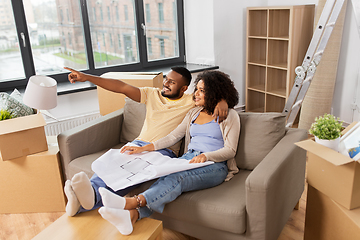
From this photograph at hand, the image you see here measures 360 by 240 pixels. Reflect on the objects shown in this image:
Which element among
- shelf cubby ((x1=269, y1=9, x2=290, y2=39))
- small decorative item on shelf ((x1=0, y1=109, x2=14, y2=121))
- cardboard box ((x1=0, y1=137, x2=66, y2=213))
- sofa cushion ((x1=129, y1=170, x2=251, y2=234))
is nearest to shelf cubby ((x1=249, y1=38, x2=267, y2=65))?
shelf cubby ((x1=269, y1=9, x2=290, y2=39))

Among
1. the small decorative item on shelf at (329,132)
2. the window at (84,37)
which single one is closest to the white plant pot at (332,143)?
the small decorative item on shelf at (329,132)

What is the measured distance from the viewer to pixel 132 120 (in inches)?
92.5

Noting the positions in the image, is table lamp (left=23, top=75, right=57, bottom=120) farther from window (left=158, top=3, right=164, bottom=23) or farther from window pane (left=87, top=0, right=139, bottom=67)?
window (left=158, top=3, right=164, bottom=23)

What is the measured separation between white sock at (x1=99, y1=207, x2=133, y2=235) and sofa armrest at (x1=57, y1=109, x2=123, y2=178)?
842mm

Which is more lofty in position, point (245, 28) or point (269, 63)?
point (245, 28)

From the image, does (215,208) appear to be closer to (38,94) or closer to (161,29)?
(38,94)

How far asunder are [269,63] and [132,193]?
95.0 inches

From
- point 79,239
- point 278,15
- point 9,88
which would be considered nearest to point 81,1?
point 9,88

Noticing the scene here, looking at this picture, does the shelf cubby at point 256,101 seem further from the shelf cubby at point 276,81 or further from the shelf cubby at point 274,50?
the shelf cubby at point 276,81

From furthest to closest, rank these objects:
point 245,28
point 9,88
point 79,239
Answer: point 245,28 → point 9,88 → point 79,239

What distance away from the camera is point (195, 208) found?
5.31 feet

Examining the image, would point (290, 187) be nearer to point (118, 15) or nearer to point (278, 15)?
point (278, 15)

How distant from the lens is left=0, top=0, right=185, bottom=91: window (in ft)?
9.96

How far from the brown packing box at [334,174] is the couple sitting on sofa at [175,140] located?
0.45m
